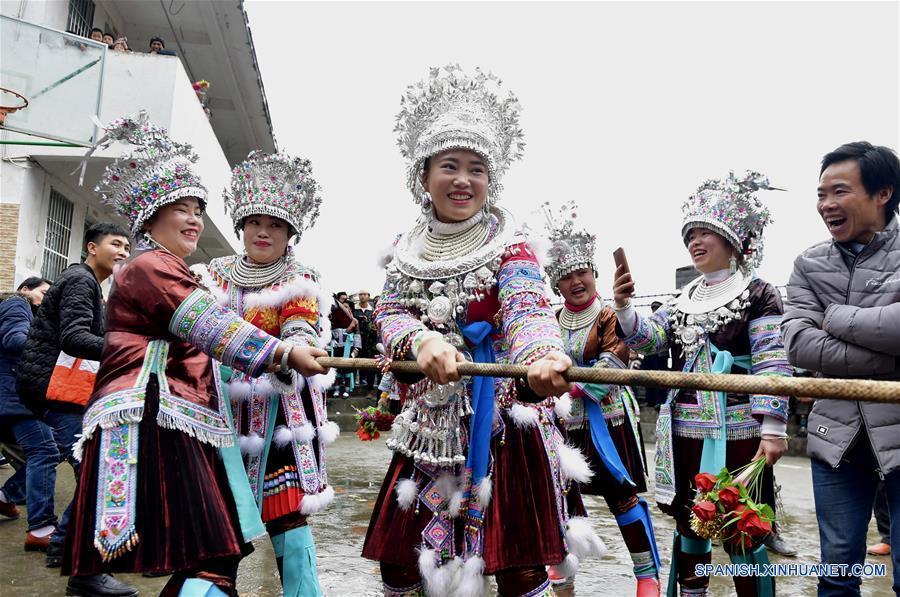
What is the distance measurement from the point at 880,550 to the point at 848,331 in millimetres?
3329

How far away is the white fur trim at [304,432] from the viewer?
3.11m

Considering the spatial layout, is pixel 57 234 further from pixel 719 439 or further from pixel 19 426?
pixel 719 439

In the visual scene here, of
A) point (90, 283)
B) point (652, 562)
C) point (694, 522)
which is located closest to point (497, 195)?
point (694, 522)

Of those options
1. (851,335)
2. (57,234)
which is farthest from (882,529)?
(57,234)

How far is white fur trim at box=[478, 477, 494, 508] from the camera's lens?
216 centimetres

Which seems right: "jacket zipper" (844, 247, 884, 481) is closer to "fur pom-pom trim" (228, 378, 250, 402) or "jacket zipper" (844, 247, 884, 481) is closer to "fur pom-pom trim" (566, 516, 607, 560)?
"fur pom-pom trim" (566, 516, 607, 560)

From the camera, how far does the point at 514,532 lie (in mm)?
2121

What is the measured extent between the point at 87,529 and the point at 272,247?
1.69 m

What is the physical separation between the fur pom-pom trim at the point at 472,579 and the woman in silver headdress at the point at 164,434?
2.51 feet

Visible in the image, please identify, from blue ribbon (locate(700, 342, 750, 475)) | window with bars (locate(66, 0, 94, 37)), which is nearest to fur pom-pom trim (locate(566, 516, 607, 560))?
blue ribbon (locate(700, 342, 750, 475))

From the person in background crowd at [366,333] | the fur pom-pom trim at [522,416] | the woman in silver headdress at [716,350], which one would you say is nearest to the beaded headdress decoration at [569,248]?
the woman in silver headdress at [716,350]

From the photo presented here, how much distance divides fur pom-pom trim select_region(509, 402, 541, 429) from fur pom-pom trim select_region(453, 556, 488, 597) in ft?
1.49

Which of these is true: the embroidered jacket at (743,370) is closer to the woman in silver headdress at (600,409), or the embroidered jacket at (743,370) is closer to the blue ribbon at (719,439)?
the blue ribbon at (719,439)

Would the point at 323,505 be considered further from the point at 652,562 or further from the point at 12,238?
the point at 12,238
